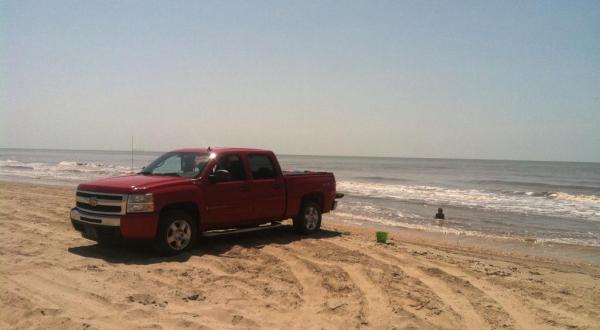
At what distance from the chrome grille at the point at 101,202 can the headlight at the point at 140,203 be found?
0.24ft

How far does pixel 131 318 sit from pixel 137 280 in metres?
1.34

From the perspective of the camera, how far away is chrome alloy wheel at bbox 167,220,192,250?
7480 millimetres

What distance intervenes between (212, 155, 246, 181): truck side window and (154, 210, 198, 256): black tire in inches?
46.5

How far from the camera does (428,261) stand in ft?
25.7

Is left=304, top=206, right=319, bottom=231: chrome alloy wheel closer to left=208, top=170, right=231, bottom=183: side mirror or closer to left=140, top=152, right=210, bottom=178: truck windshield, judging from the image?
left=208, top=170, right=231, bottom=183: side mirror

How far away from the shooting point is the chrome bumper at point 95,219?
7094 millimetres

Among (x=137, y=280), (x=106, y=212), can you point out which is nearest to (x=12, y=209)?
(x=106, y=212)

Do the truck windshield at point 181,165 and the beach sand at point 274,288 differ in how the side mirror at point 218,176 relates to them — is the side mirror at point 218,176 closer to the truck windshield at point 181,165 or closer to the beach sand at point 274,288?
the truck windshield at point 181,165

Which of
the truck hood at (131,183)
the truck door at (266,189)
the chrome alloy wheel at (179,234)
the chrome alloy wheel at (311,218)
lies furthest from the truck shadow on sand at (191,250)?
the truck hood at (131,183)

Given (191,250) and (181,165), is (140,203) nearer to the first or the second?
(191,250)

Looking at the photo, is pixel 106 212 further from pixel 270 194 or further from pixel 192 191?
pixel 270 194

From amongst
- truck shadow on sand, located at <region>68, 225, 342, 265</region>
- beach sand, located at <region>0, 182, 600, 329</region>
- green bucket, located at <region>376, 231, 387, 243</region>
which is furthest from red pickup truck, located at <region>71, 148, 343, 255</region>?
green bucket, located at <region>376, 231, 387, 243</region>

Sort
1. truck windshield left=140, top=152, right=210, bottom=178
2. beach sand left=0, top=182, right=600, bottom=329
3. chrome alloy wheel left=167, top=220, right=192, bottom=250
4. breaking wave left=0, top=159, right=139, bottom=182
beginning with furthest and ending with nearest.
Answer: breaking wave left=0, top=159, right=139, bottom=182 → truck windshield left=140, top=152, right=210, bottom=178 → chrome alloy wheel left=167, top=220, right=192, bottom=250 → beach sand left=0, top=182, right=600, bottom=329

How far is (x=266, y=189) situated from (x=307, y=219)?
4.72 ft
